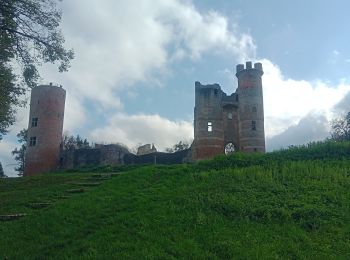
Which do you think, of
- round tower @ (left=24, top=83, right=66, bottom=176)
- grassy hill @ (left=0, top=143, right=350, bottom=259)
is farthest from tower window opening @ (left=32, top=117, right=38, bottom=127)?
grassy hill @ (left=0, top=143, right=350, bottom=259)

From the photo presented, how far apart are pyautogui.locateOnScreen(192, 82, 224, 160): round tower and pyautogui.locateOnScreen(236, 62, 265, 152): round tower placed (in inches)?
82.9

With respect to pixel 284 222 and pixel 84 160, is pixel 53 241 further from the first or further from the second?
pixel 84 160

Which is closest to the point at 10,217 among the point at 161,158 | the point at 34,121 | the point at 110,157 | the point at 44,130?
the point at 161,158

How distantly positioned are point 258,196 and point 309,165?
4.38m

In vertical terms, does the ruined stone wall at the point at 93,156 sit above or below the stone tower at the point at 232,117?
below

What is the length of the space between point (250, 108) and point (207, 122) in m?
4.58

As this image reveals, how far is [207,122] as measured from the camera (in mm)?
41344

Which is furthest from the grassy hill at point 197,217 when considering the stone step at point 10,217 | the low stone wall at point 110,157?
the low stone wall at point 110,157

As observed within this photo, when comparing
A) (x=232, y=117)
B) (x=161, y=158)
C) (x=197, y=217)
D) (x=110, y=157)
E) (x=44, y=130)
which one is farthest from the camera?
(x=232, y=117)

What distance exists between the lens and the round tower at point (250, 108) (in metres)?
40.9

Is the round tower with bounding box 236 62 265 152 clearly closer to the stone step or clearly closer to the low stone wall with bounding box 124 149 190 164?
the low stone wall with bounding box 124 149 190 164

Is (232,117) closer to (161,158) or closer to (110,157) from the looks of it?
(161,158)

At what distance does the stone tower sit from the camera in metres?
40.7

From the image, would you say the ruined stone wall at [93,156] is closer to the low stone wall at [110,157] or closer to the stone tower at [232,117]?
the low stone wall at [110,157]
